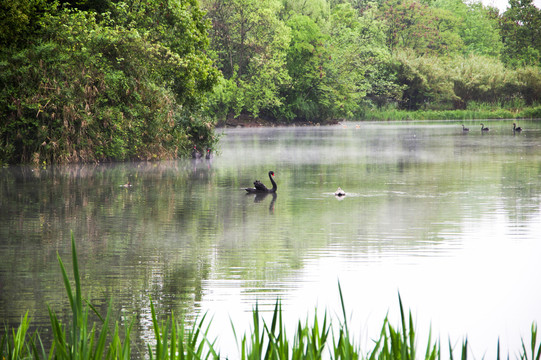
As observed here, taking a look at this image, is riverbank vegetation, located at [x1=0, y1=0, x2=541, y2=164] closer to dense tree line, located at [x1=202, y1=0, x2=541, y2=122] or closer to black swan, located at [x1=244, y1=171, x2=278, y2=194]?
dense tree line, located at [x1=202, y1=0, x2=541, y2=122]

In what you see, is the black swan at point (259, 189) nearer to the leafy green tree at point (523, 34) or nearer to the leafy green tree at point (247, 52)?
the leafy green tree at point (247, 52)

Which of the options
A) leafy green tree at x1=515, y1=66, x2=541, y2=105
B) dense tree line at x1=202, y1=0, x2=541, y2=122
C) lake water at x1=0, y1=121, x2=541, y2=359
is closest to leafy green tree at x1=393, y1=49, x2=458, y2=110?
dense tree line at x1=202, y1=0, x2=541, y2=122

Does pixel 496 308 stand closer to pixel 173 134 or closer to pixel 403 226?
pixel 403 226

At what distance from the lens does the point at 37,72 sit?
2116 centimetres

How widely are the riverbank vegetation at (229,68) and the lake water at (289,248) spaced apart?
110 inches

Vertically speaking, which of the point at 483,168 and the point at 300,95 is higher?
the point at 300,95

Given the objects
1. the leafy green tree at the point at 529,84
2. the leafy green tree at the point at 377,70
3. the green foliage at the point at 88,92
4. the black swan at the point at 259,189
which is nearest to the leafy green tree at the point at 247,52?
the leafy green tree at the point at 377,70

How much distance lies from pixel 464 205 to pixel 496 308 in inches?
276

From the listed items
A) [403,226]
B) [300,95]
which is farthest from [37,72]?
[300,95]

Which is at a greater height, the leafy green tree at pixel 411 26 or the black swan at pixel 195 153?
the leafy green tree at pixel 411 26

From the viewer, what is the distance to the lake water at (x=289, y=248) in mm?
6418

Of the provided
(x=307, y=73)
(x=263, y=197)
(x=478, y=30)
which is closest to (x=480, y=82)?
(x=307, y=73)

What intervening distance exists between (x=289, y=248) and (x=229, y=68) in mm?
Answer: 52695

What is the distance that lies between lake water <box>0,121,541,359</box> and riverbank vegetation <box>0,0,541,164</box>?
2783 millimetres
